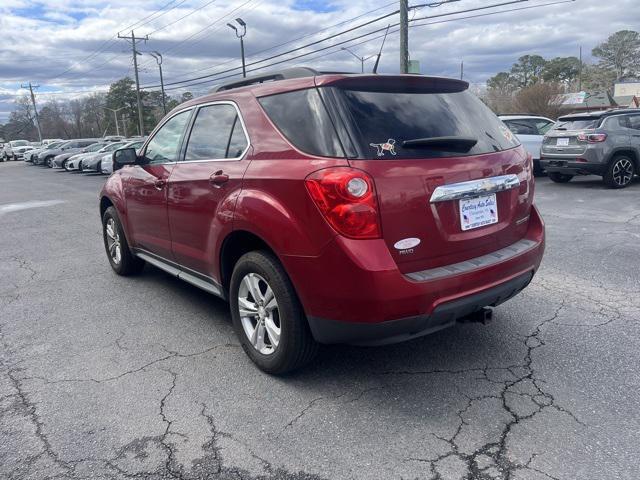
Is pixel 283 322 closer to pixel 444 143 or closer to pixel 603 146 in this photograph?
pixel 444 143

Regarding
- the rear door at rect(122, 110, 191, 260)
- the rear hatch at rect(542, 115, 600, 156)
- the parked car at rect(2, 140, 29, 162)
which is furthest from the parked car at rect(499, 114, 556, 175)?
the parked car at rect(2, 140, 29, 162)

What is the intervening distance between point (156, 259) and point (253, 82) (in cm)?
193

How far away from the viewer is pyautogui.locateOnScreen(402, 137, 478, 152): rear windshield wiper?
2945 mm

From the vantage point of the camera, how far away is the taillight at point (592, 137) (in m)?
10.9

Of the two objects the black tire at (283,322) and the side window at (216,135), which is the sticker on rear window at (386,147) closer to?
the black tire at (283,322)

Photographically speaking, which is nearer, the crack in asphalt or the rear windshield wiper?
the crack in asphalt

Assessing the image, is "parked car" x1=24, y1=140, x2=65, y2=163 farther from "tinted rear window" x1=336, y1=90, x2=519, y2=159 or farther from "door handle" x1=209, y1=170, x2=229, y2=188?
"tinted rear window" x1=336, y1=90, x2=519, y2=159

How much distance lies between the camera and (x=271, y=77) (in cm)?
364

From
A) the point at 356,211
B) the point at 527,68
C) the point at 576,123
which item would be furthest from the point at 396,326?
the point at 527,68

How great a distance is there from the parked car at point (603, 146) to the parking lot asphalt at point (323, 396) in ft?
22.1

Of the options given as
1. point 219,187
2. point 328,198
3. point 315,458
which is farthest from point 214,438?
point 219,187

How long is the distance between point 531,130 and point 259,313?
12.9 meters

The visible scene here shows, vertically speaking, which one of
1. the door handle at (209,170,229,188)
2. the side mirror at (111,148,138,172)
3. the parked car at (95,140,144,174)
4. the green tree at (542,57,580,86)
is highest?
the green tree at (542,57,580,86)

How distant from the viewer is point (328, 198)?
2.74m
